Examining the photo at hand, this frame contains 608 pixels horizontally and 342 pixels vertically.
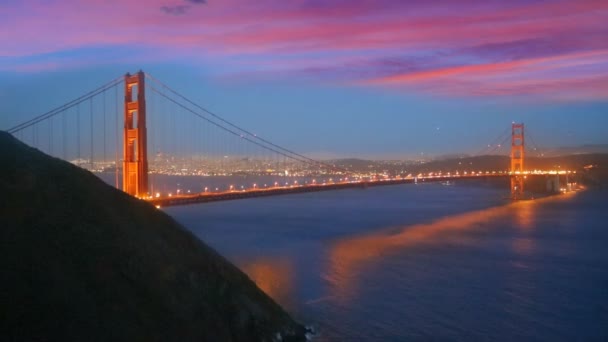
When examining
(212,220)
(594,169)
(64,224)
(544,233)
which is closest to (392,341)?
(64,224)

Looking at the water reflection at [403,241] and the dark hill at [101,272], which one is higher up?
the dark hill at [101,272]

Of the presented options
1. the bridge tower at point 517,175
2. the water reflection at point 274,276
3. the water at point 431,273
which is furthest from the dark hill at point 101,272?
the bridge tower at point 517,175

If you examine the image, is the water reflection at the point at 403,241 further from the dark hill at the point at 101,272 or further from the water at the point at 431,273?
the dark hill at the point at 101,272

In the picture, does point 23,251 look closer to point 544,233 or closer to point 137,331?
point 137,331

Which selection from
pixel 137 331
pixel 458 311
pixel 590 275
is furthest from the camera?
pixel 590 275

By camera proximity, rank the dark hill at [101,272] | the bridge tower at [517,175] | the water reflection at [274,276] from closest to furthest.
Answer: the dark hill at [101,272], the water reflection at [274,276], the bridge tower at [517,175]

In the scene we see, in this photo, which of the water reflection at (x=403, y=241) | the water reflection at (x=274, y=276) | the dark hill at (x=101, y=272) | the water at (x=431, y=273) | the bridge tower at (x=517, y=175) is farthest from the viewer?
the bridge tower at (x=517, y=175)
